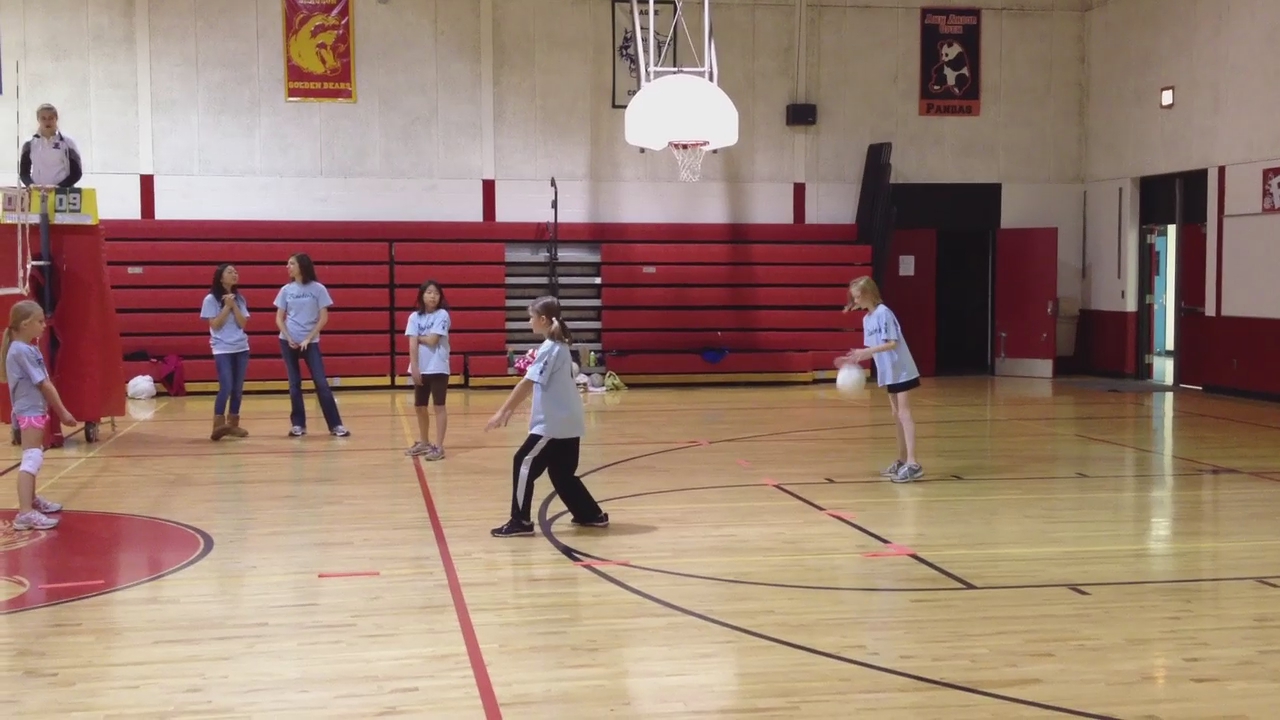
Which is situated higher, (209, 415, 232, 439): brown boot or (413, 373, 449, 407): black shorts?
(413, 373, 449, 407): black shorts

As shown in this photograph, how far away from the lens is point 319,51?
52.7 feet

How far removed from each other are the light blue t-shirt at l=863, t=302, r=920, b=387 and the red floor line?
3.44 metres

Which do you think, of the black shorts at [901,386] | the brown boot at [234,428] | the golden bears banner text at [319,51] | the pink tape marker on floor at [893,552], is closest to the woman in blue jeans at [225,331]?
the brown boot at [234,428]

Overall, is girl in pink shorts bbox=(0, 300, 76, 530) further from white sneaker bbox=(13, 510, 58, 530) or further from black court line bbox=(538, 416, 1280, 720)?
black court line bbox=(538, 416, 1280, 720)

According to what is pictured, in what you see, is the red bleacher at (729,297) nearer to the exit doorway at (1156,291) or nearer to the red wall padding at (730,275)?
the red wall padding at (730,275)

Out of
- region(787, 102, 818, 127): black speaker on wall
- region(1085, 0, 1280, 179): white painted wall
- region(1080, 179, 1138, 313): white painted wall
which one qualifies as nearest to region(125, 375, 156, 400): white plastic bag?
region(787, 102, 818, 127): black speaker on wall

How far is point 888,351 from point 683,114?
15.6ft

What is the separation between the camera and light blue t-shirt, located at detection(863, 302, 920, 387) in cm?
883

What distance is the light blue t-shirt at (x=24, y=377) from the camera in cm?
705

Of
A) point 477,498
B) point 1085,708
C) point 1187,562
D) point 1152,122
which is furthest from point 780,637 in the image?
point 1152,122

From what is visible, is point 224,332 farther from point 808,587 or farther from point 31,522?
point 808,587

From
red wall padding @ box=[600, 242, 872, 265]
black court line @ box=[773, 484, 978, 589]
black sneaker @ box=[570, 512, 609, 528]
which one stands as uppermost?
red wall padding @ box=[600, 242, 872, 265]

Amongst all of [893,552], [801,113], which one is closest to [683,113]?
[801,113]

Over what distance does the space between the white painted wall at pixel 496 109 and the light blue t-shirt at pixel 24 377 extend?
936 cm
